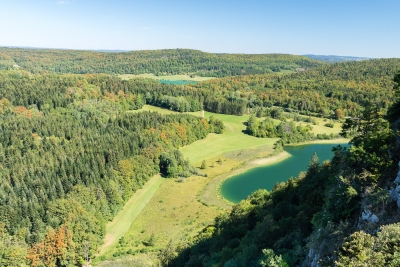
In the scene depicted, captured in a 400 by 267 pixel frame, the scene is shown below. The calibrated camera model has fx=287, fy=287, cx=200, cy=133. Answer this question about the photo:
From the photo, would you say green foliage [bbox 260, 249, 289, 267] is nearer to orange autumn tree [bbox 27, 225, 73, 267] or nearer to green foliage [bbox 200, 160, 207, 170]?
orange autumn tree [bbox 27, 225, 73, 267]

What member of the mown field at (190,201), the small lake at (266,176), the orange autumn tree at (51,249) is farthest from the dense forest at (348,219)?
the small lake at (266,176)

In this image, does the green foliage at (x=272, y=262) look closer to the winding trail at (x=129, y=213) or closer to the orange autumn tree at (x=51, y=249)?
the orange autumn tree at (x=51, y=249)

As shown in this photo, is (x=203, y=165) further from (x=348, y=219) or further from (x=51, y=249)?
(x=348, y=219)

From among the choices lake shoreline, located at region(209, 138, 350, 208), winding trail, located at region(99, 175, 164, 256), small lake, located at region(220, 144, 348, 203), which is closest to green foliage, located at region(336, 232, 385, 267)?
winding trail, located at region(99, 175, 164, 256)

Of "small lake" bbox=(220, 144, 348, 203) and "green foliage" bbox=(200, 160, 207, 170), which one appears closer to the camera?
"small lake" bbox=(220, 144, 348, 203)

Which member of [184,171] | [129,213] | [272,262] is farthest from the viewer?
[184,171]

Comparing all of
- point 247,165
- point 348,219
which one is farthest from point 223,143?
point 348,219
